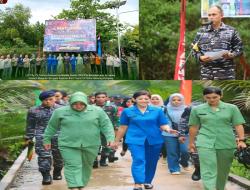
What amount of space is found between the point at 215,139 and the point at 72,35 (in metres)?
2.89

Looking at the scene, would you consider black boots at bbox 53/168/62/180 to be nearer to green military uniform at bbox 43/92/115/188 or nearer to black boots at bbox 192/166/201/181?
green military uniform at bbox 43/92/115/188

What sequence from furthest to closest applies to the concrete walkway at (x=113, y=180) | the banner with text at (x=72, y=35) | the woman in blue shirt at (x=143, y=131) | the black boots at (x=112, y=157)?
the banner with text at (x=72, y=35) → the black boots at (x=112, y=157) → the concrete walkway at (x=113, y=180) → the woman in blue shirt at (x=143, y=131)

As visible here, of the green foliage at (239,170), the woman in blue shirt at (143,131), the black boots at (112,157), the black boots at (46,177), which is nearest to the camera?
the woman in blue shirt at (143,131)

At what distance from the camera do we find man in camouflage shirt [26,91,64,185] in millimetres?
5574

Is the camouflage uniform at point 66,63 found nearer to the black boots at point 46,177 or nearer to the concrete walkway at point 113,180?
the concrete walkway at point 113,180

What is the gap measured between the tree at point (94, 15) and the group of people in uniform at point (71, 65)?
369 millimetres

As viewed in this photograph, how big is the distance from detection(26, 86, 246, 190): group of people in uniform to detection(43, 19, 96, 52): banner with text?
Answer: 108 centimetres

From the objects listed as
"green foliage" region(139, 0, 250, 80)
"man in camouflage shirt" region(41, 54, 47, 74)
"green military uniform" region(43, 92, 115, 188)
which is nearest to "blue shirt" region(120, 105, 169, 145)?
"green military uniform" region(43, 92, 115, 188)

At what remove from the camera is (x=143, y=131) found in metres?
5.21

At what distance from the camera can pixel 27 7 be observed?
21.9 ft

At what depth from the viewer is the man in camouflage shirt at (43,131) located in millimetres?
5574

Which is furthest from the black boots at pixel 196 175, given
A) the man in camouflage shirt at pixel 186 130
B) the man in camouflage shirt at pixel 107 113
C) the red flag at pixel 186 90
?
the man in camouflage shirt at pixel 107 113

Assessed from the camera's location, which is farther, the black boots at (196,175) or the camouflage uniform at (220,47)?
the camouflage uniform at (220,47)

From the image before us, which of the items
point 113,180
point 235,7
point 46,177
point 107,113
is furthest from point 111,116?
point 235,7
